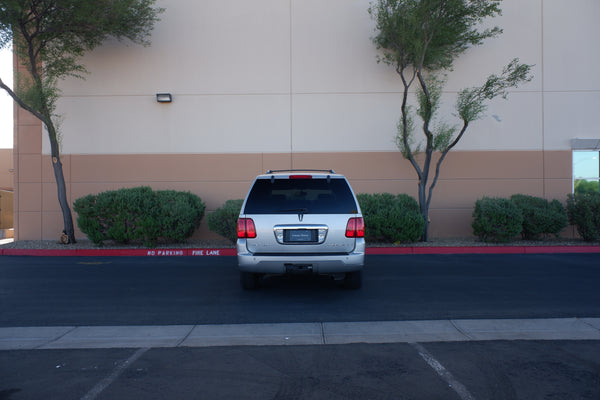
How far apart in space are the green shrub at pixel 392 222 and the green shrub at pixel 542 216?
3.08 metres

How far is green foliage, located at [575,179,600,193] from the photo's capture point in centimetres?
1497

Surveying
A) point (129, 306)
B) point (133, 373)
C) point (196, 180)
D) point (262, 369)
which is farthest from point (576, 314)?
point (196, 180)

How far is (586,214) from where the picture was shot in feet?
42.8

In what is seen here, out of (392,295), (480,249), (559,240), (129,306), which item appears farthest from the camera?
(559,240)

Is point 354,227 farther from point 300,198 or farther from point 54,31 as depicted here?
point 54,31

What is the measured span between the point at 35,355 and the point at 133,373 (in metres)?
1.33

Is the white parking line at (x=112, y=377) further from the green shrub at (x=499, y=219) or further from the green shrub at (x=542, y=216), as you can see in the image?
the green shrub at (x=542, y=216)

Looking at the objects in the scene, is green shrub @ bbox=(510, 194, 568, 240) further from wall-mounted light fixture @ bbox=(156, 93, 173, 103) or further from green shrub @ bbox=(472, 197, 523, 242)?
wall-mounted light fixture @ bbox=(156, 93, 173, 103)

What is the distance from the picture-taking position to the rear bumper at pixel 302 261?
6.70 metres

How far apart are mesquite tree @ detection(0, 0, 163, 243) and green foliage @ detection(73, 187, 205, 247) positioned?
1.31m

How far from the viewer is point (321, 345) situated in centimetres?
511

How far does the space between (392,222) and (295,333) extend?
7344 millimetres

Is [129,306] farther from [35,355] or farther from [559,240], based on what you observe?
[559,240]

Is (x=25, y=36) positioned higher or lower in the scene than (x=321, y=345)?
higher
